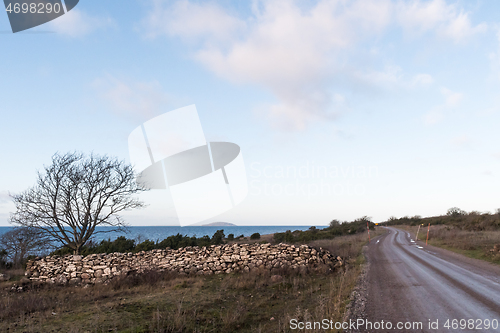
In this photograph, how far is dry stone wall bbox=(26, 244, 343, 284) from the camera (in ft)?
51.3

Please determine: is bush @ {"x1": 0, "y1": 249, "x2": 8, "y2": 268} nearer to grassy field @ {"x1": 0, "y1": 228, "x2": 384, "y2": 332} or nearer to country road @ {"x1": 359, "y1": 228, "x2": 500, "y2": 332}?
grassy field @ {"x1": 0, "y1": 228, "x2": 384, "y2": 332}

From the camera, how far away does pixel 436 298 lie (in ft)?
26.3

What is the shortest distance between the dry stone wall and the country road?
14.3 feet

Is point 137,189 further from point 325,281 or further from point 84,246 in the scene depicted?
point 325,281

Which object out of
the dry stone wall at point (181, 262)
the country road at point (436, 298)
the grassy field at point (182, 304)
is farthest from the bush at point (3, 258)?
the country road at point (436, 298)

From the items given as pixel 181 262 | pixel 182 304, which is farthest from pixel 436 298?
pixel 181 262

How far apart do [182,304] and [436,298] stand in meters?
8.12

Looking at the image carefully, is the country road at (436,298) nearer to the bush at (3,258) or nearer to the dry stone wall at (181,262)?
the dry stone wall at (181,262)

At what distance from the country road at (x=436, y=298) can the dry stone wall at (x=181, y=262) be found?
4.37m

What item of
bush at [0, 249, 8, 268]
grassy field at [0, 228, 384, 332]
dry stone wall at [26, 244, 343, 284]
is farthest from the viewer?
bush at [0, 249, 8, 268]

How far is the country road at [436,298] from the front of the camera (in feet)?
20.1

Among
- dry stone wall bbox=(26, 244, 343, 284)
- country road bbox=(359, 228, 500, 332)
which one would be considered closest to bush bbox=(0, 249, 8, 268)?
dry stone wall bbox=(26, 244, 343, 284)

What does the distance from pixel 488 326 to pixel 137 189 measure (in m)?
20.7

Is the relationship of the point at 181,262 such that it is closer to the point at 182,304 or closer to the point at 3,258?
the point at 182,304
